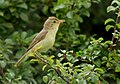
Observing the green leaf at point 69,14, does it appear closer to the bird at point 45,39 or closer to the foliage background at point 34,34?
the foliage background at point 34,34

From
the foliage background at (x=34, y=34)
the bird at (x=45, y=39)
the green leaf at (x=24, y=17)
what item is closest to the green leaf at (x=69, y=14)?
the foliage background at (x=34, y=34)

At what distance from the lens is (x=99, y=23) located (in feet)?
25.0

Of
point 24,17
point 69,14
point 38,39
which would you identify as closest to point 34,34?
point 24,17

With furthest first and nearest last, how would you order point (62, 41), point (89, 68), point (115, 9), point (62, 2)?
point (62, 41) → point (62, 2) → point (115, 9) → point (89, 68)

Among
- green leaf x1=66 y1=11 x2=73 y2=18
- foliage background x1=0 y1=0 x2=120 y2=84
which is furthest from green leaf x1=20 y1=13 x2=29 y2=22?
green leaf x1=66 y1=11 x2=73 y2=18

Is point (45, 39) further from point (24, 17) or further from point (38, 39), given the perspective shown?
point (24, 17)

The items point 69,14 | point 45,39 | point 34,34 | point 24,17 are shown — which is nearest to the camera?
point 45,39

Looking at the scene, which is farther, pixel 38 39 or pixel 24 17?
pixel 24 17

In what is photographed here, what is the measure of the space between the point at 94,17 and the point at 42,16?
116 centimetres

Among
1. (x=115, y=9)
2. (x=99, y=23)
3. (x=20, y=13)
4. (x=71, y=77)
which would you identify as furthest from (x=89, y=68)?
(x=99, y=23)

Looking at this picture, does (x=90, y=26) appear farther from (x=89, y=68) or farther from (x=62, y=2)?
(x=89, y=68)

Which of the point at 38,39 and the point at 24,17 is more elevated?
the point at 24,17

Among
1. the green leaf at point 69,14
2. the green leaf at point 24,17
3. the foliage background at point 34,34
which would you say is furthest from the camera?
the green leaf at point 24,17

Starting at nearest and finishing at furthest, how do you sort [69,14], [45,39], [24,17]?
[45,39] < [69,14] < [24,17]
